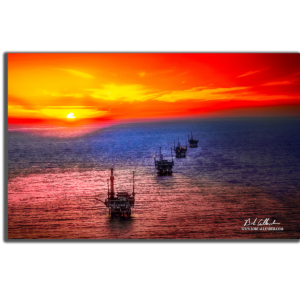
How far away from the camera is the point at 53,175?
15.8m

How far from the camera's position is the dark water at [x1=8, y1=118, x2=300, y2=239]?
8086 mm

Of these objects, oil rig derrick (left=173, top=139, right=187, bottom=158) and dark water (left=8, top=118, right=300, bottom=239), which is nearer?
dark water (left=8, top=118, right=300, bottom=239)

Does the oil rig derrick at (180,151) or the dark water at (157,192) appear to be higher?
the oil rig derrick at (180,151)

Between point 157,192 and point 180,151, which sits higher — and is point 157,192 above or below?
below

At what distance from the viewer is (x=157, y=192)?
11336mm

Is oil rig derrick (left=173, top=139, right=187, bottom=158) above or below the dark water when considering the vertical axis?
above

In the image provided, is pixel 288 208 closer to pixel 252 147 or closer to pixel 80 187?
pixel 80 187

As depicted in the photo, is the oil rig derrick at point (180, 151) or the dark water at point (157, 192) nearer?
the dark water at point (157, 192)

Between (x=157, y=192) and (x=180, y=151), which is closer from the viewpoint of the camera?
(x=157, y=192)

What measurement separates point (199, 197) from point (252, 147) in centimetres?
1434

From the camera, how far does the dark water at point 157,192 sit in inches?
318
